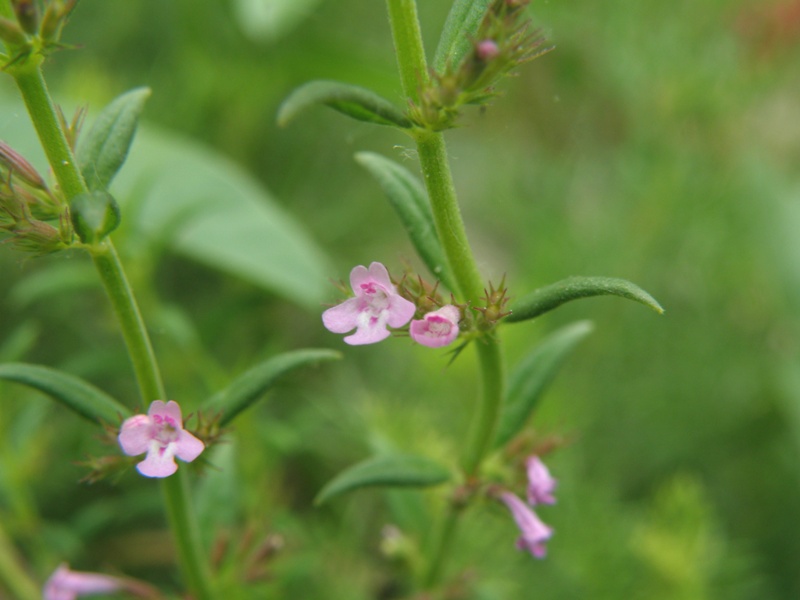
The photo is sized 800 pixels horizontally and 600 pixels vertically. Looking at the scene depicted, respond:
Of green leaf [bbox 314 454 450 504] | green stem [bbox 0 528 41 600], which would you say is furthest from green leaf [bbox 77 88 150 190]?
green stem [bbox 0 528 41 600]

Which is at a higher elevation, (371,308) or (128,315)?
(371,308)

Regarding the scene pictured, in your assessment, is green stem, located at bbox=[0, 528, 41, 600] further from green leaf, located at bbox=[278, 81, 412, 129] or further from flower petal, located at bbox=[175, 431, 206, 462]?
green leaf, located at bbox=[278, 81, 412, 129]

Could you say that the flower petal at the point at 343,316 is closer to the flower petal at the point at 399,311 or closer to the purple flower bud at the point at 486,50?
the flower petal at the point at 399,311

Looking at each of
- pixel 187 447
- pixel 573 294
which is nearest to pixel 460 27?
pixel 573 294

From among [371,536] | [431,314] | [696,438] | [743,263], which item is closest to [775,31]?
[743,263]

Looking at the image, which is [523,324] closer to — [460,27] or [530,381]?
[530,381]

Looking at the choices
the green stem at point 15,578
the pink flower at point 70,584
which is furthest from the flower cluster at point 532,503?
the green stem at point 15,578
